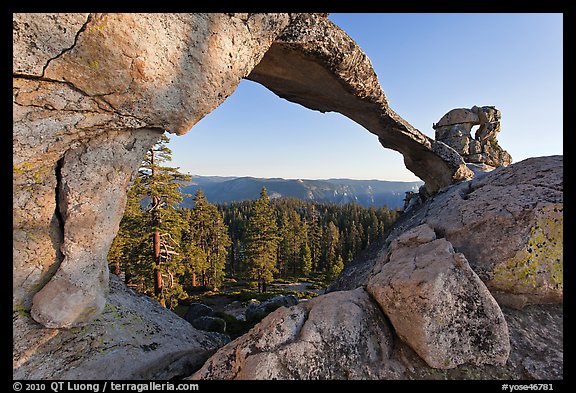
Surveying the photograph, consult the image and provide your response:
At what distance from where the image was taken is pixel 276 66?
7723 millimetres

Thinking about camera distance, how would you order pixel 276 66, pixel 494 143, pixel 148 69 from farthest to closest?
pixel 494 143, pixel 276 66, pixel 148 69

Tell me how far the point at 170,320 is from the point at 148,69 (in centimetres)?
555

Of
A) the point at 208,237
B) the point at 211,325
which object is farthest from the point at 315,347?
the point at 208,237

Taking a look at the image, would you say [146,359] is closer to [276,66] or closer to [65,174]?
[65,174]

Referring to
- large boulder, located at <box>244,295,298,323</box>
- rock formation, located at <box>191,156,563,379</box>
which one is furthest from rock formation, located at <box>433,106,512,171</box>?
rock formation, located at <box>191,156,563,379</box>

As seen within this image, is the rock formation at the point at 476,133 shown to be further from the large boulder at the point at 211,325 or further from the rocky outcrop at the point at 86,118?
the rocky outcrop at the point at 86,118

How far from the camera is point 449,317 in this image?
3520 millimetres

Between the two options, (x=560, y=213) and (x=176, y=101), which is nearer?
(x=560, y=213)

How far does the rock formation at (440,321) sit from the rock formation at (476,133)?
20.2 m

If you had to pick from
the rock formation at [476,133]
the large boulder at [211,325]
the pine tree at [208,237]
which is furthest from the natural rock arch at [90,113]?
the pine tree at [208,237]

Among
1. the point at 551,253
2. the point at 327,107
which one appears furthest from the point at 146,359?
the point at 327,107

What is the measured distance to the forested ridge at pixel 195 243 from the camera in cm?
1936

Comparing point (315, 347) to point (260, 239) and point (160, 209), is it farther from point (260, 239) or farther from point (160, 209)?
point (260, 239)

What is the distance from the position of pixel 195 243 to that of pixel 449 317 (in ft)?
129
